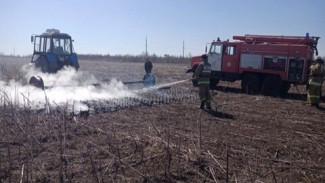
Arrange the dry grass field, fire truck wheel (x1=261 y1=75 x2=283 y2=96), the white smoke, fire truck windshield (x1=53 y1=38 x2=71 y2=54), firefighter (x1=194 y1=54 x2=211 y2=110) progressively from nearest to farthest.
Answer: the dry grass field, the white smoke, firefighter (x1=194 y1=54 x2=211 y2=110), fire truck wheel (x1=261 y1=75 x2=283 y2=96), fire truck windshield (x1=53 y1=38 x2=71 y2=54)

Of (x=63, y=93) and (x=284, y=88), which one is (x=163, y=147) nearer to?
(x=63, y=93)

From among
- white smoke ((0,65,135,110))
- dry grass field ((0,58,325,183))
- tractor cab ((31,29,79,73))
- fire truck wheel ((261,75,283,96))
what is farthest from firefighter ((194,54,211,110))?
tractor cab ((31,29,79,73))

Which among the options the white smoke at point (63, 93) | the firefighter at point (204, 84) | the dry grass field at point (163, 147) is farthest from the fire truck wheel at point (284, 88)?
the white smoke at point (63, 93)

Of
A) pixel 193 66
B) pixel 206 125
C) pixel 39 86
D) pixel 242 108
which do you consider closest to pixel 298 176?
pixel 206 125

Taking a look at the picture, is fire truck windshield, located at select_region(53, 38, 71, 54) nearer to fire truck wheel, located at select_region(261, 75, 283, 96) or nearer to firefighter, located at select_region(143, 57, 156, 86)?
firefighter, located at select_region(143, 57, 156, 86)

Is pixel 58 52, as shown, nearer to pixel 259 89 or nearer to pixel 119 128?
pixel 259 89

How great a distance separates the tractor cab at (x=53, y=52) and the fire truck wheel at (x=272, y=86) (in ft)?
28.8

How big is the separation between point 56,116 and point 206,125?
350cm

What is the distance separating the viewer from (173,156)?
601 centimetres

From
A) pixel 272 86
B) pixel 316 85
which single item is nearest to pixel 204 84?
pixel 316 85

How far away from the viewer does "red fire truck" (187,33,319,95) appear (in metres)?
15.2

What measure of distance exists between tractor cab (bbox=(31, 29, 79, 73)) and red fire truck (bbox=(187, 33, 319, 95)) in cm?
671

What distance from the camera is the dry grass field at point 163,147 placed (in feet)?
17.4

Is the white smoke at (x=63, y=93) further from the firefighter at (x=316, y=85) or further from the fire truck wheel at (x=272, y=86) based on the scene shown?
the firefighter at (x=316, y=85)
